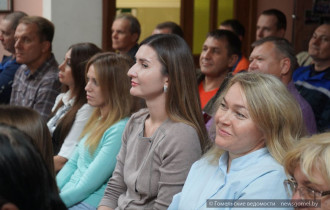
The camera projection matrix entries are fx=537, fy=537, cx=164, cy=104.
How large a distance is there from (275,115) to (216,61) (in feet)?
6.46

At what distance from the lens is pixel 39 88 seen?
393 centimetres

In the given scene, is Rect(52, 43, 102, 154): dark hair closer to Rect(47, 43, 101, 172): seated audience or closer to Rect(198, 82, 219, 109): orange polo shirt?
Rect(47, 43, 101, 172): seated audience

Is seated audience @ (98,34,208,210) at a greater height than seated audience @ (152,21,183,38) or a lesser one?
lesser

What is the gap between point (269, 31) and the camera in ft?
17.4

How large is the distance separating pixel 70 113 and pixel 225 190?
5.16 feet

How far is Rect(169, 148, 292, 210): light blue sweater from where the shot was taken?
5.88 ft

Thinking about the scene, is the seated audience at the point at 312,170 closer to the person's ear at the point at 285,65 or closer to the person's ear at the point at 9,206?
the person's ear at the point at 9,206

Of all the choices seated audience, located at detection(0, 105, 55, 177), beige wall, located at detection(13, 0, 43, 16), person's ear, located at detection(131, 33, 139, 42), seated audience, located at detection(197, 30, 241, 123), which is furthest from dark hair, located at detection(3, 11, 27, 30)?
seated audience, located at detection(0, 105, 55, 177)

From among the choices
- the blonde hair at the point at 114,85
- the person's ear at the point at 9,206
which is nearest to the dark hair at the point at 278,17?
the blonde hair at the point at 114,85

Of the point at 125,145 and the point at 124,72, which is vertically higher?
the point at 124,72

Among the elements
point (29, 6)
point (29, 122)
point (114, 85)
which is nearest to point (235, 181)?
point (29, 122)

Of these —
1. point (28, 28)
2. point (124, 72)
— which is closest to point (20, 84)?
point (28, 28)

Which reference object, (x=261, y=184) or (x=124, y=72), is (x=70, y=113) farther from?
(x=261, y=184)

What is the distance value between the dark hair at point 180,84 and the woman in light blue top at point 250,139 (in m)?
0.40
